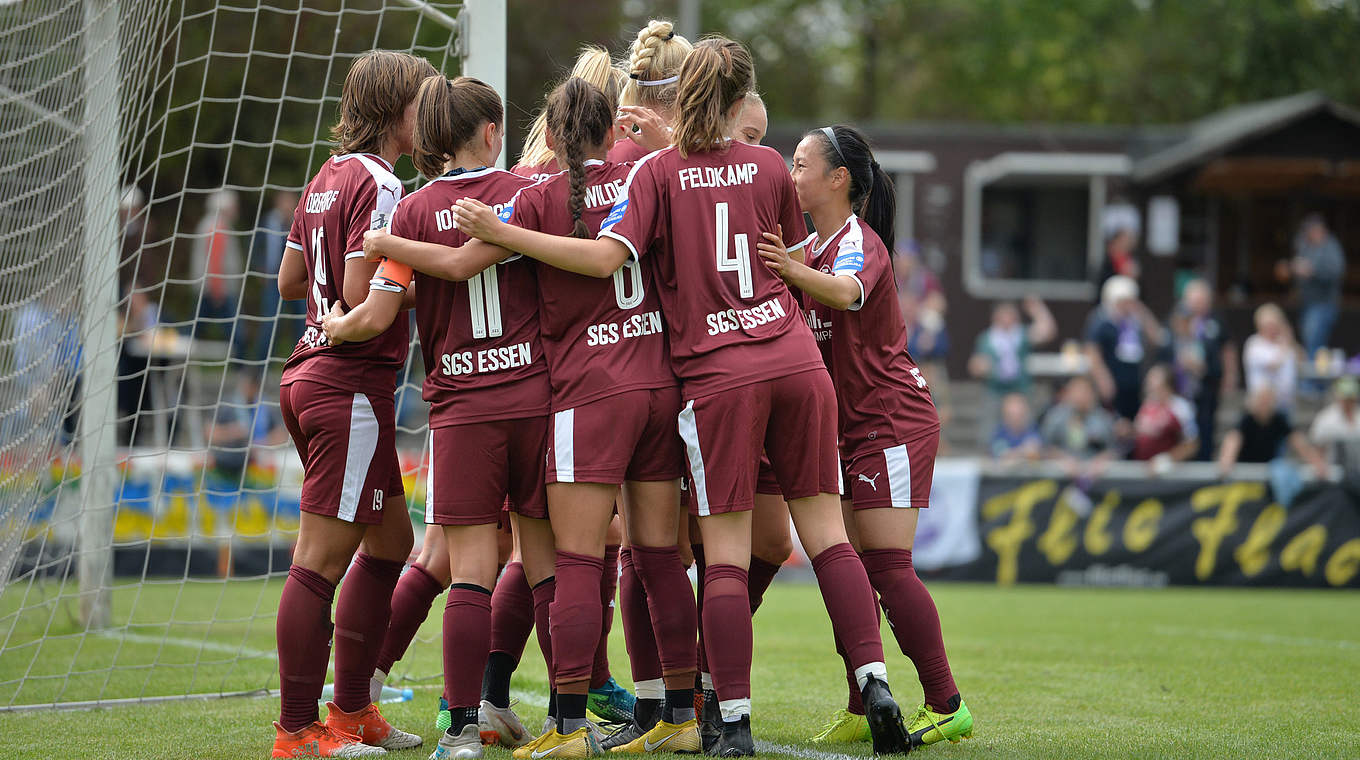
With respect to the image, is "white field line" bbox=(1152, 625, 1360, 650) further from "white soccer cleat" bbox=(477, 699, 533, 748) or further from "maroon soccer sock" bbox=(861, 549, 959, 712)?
"white soccer cleat" bbox=(477, 699, 533, 748)

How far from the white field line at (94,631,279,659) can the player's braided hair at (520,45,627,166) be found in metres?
3.37

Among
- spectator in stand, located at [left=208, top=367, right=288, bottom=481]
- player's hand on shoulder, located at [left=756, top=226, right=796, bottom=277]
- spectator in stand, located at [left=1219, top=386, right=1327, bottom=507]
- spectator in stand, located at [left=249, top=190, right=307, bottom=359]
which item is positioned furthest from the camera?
spectator in stand, located at [left=1219, top=386, right=1327, bottom=507]

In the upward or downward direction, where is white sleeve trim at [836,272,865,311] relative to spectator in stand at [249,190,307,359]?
downward

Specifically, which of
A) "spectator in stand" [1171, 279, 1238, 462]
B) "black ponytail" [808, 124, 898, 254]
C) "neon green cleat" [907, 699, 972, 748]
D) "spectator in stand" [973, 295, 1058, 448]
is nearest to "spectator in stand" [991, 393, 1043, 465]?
"spectator in stand" [973, 295, 1058, 448]

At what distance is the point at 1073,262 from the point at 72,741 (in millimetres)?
20635

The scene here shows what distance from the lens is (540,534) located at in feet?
14.6

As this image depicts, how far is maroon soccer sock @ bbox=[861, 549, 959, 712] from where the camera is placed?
181 inches

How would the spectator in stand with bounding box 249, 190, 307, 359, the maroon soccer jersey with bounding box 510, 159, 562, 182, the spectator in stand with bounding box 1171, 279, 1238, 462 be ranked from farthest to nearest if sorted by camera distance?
the spectator in stand with bounding box 1171, 279, 1238, 462
the spectator in stand with bounding box 249, 190, 307, 359
the maroon soccer jersey with bounding box 510, 159, 562, 182

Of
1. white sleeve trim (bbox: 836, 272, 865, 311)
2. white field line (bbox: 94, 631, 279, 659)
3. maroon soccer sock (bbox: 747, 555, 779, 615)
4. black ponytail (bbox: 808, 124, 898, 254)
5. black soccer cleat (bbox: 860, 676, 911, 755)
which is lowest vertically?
white field line (bbox: 94, 631, 279, 659)

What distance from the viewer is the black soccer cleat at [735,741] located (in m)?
4.20

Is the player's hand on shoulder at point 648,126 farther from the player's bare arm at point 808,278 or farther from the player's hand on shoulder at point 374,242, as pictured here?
the player's hand on shoulder at point 374,242

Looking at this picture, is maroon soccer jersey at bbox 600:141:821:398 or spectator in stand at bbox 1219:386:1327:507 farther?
spectator in stand at bbox 1219:386:1327:507

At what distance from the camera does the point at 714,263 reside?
4.31 m

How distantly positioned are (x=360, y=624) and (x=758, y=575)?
1.40m
